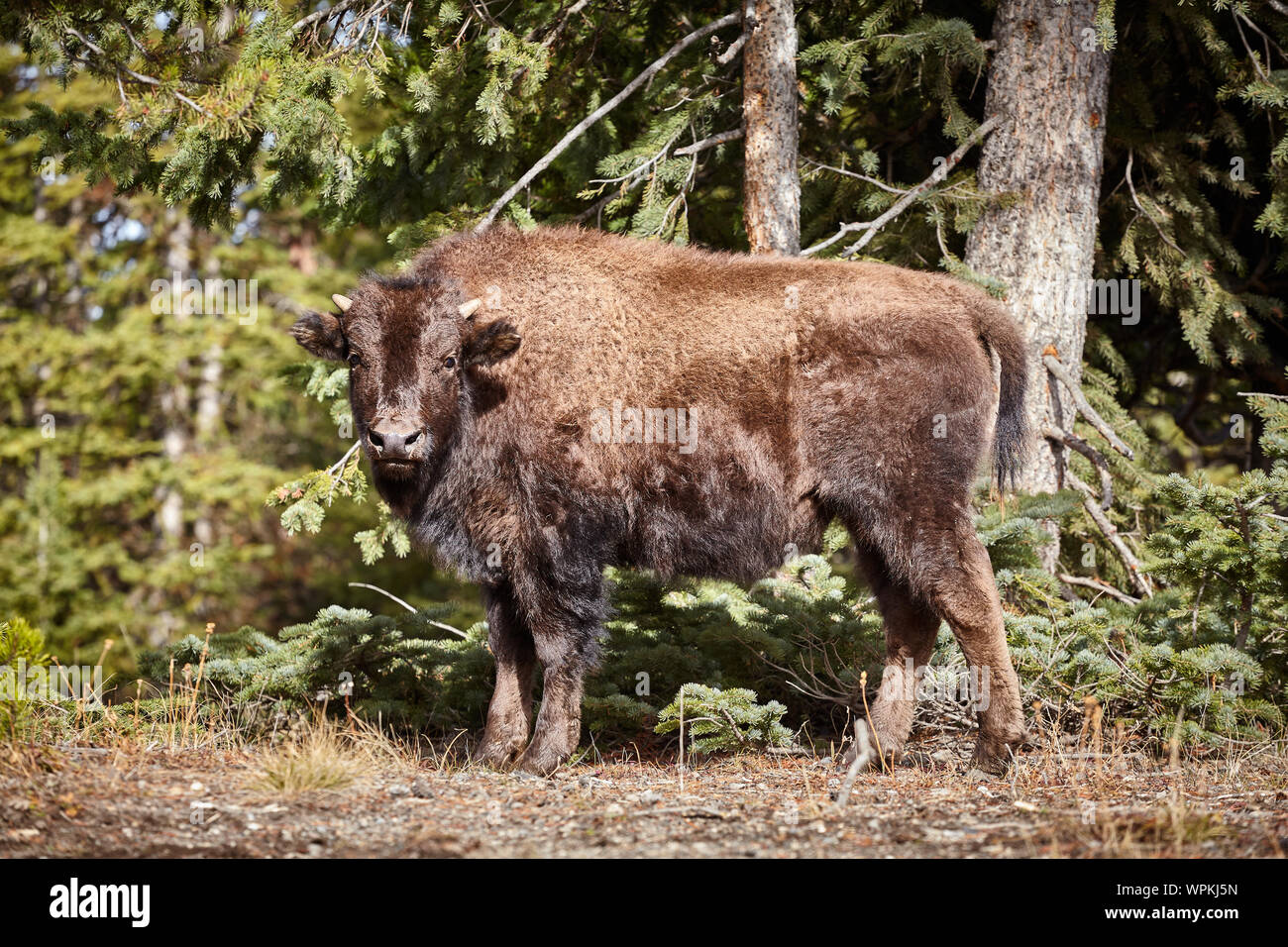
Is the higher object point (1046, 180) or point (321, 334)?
point (1046, 180)

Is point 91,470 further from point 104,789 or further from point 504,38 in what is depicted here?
point 104,789

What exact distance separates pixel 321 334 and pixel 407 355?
0.65m

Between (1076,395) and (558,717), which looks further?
(1076,395)

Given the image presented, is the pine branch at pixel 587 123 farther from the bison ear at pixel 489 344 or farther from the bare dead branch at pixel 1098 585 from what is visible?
the bare dead branch at pixel 1098 585

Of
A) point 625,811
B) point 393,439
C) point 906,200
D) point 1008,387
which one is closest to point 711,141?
point 906,200

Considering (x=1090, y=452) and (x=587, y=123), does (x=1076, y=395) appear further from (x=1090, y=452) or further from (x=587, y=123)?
(x=587, y=123)

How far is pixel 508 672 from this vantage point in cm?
658

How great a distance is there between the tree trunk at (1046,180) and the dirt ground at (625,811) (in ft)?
10.6

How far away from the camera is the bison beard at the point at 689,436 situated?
607cm

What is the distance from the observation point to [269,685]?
7.23 meters

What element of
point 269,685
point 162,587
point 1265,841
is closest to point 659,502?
point 269,685

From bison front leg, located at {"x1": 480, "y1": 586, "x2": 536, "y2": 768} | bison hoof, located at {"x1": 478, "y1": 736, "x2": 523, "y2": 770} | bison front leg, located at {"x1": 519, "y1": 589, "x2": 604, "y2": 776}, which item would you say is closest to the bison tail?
bison front leg, located at {"x1": 519, "y1": 589, "x2": 604, "y2": 776}

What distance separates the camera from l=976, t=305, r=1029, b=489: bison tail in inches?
254

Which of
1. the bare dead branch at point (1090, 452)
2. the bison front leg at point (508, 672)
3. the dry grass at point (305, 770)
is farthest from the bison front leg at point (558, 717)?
the bare dead branch at point (1090, 452)
